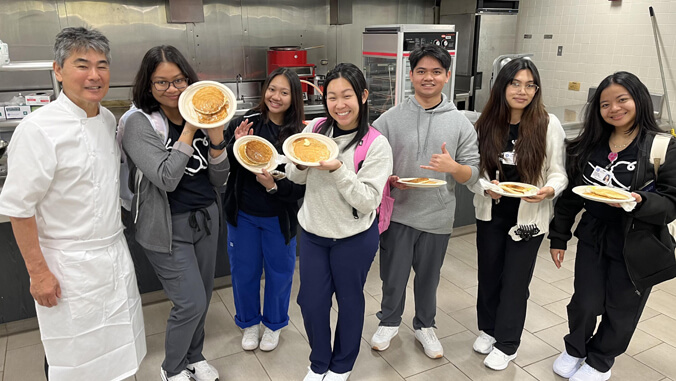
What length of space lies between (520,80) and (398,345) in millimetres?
1565

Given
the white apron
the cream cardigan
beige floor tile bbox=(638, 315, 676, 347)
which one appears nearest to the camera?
the white apron

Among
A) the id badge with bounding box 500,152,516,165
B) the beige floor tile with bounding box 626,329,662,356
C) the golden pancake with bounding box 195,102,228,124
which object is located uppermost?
the golden pancake with bounding box 195,102,228,124

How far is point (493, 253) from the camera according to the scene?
242 centimetres

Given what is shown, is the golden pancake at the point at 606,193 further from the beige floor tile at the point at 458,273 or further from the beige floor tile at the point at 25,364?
the beige floor tile at the point at 25,364

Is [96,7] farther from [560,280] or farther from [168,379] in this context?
[560,280]

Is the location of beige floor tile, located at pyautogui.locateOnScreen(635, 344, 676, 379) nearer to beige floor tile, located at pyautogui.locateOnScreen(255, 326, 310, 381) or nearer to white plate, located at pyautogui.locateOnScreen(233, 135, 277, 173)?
beige floor tile, located at pyautogui.locateOnScreen(255, 326, 310, 381)

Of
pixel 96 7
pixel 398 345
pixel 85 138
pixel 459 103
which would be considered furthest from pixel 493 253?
pixel 96 7

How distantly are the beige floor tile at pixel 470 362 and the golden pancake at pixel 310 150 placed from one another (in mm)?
1425

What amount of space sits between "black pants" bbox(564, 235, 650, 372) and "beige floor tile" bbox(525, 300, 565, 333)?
518 mm

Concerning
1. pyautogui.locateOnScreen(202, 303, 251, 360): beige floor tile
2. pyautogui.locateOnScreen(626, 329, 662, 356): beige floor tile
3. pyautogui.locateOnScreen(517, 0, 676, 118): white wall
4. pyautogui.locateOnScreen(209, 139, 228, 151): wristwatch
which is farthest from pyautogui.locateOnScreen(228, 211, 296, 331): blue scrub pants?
pyautogui.locateOnScreen(517, 0, 676, 118): white wall

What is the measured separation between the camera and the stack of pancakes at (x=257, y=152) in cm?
217

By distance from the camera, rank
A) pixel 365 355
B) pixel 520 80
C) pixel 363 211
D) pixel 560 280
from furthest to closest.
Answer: pixel 560 280 → pixel 365 355 → pixel 520 80 → pixel 363 211

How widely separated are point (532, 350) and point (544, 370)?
0.18 meters

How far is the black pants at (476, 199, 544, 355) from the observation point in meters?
2.31
